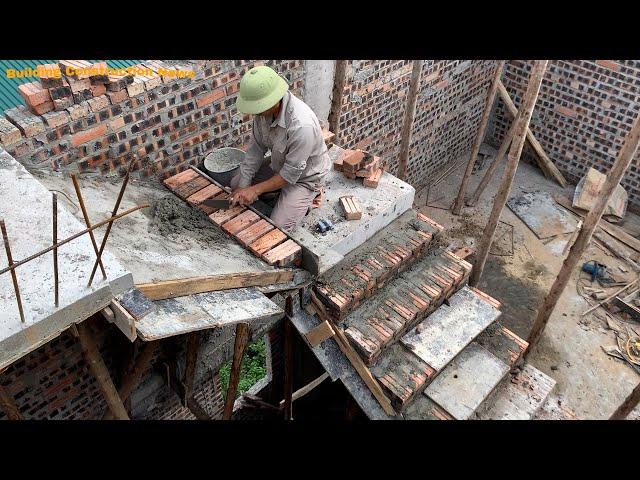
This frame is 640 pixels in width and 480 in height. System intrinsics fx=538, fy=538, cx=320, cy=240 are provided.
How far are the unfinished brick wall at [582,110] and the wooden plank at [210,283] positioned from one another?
21.1ft

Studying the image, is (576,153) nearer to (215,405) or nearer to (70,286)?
(215,405)

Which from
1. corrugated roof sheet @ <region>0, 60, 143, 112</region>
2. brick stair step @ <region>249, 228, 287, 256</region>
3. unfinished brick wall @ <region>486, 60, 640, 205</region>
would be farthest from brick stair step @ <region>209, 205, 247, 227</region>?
unfinished brick wall @ <region>486, 60, 640, 205</region>

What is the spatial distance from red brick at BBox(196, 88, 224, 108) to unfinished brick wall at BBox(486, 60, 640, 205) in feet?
19.0

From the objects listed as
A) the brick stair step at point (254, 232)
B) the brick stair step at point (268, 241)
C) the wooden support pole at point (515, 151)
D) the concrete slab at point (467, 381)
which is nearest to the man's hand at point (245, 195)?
the brick stair step at point (254, 232)

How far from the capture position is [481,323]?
5.43 metres

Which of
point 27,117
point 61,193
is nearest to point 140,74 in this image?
point 27,117

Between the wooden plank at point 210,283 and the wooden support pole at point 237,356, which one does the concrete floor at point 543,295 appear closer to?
the wooden support pole at point 237,356

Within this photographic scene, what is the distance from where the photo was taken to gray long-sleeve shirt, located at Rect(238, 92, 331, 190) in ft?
14.7

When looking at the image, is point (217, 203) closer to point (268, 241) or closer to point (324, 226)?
point (268, 241)

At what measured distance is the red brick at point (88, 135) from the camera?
14.1 feet

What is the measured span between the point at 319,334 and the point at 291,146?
66.0 inches

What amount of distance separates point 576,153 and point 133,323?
8426mm

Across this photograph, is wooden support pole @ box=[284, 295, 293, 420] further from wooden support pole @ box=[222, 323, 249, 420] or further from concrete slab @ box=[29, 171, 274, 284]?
concrete slab @ box=[29, 171, 274, 284]

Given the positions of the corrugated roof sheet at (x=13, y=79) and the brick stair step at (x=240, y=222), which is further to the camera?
the brick stair step at (x=240, y=222)
